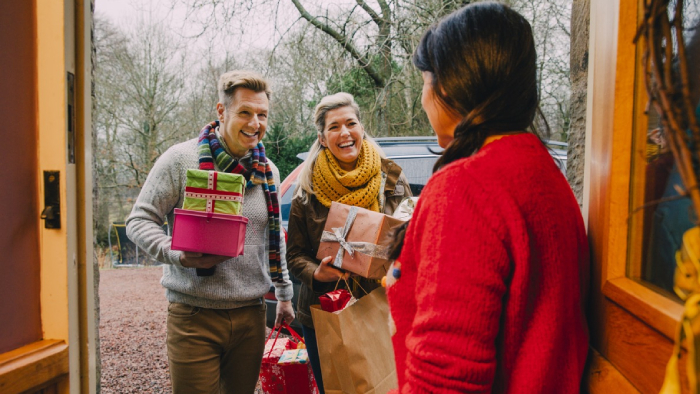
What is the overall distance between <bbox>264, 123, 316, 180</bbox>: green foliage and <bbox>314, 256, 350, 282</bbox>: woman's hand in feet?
28.9

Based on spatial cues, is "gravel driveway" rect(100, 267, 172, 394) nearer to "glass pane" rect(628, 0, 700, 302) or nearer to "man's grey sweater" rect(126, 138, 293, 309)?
"man's grey sweater" rect(126, 138, 293, 309)

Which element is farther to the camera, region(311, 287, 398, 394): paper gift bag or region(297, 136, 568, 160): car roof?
region(297, 136, 568, 160): car roof

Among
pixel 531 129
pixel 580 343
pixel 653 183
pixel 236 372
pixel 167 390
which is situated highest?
pixel 531 129

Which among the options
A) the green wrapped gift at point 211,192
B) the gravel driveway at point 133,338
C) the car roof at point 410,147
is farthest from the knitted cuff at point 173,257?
the gravel driveway at point 133,338

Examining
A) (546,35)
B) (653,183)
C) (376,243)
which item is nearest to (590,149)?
(653,183)

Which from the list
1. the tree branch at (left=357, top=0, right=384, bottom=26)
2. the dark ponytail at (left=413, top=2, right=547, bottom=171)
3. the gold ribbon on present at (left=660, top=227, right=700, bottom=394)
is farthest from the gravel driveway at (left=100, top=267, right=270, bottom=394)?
the tree branch at (left=357, top=0, right=384, bottom=26)

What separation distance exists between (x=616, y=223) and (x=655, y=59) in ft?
1.61

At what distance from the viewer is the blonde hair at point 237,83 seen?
2.38 m

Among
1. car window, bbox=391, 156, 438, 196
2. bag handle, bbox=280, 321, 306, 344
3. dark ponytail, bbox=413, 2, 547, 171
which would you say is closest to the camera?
dark ponytail, bbox=413, 2, 547, 171

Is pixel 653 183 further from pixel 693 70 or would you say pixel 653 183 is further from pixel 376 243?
pixel 376 243

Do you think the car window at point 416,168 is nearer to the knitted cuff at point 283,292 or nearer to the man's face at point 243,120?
the knitted cuff at point 283,292

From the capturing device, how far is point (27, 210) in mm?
1291

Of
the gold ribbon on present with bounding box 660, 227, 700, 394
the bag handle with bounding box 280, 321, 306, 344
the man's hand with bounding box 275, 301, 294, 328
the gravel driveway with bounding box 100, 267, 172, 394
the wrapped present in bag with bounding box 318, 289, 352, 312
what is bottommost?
the gravel driveway with bounding box 100, 267, 172, 394

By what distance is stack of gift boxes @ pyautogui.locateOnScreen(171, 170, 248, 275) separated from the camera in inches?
78.2
